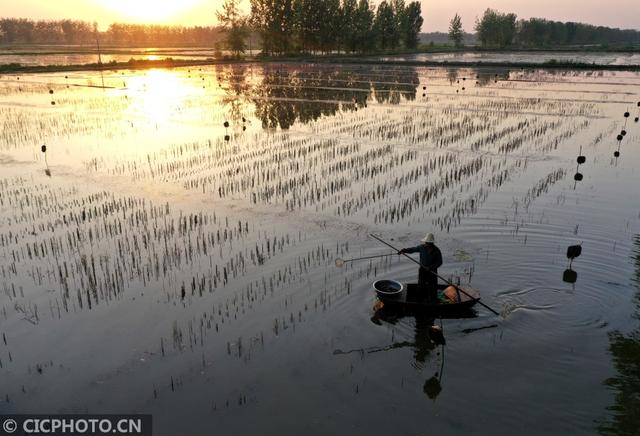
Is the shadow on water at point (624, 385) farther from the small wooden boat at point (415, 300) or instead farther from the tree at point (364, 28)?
the tree at point (364, 28)

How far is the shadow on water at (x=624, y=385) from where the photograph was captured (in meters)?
6.29

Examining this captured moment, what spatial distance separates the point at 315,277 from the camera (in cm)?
1014

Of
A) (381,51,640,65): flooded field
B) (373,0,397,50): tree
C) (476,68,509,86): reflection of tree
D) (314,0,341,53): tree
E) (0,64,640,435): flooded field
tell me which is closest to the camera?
(0,64,640,435): flooded field

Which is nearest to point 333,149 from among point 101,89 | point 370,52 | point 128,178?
point 128,178

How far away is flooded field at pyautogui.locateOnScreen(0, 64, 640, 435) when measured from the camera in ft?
22.3

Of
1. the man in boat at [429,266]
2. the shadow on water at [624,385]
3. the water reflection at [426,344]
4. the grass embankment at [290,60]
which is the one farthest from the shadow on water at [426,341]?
the grass embankment at [290,60]

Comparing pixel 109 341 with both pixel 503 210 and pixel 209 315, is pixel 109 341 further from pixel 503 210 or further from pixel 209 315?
pixel 503 210

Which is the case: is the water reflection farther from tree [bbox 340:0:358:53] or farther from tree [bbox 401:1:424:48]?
tree [bbox 401:1:424:48]

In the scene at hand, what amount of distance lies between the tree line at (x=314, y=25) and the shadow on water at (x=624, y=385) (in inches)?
3245

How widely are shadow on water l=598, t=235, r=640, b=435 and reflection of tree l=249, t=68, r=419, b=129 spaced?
1948 centimetres

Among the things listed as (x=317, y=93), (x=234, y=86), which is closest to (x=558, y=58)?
(x=317, y=93)

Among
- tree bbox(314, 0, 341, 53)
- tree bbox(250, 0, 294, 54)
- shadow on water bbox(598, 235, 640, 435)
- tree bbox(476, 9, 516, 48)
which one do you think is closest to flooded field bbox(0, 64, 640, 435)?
shadow on water bbox(598, 235, 640, 435)

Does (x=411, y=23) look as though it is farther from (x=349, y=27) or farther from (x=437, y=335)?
(x=437, y=335)

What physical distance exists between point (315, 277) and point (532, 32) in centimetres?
13363
